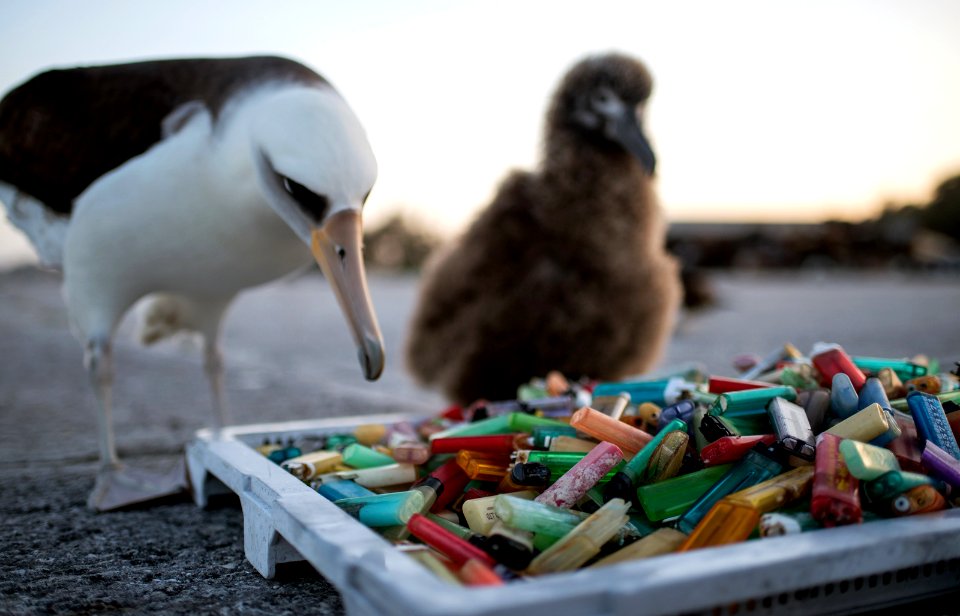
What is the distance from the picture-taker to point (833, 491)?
3.70ft

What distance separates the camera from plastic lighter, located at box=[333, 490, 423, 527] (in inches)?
49.1

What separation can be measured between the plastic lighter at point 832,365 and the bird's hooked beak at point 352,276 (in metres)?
0.89

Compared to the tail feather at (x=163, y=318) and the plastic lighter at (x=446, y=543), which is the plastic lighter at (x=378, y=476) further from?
the tail feather at (x=163, y=318)

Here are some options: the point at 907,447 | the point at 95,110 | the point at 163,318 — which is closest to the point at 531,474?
the point at 907,447

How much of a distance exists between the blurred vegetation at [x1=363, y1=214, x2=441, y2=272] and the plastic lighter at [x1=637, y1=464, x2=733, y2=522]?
1773cm

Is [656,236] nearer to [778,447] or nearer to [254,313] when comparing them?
[778,447]

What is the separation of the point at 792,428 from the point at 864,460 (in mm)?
186

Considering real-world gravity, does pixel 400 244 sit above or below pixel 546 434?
below

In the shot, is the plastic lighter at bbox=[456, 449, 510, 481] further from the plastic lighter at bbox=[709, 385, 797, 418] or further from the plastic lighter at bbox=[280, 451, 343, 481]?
the plastic lighter at bbox=[709, 385, 797, 418]

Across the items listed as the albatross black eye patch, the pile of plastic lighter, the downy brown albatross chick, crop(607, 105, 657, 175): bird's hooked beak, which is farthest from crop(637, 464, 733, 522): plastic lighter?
crop(607, 105, 657, 175): bird's hooked beak

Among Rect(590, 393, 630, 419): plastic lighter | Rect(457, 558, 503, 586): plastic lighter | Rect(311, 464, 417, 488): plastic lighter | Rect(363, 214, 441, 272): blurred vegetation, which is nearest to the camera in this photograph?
Rect(457, 558, 503, 586): plastic lighter

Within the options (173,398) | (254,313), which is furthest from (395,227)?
(173,398)

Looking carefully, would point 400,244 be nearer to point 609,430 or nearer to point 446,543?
point 609,430

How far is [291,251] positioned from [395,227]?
19163 millimetres
